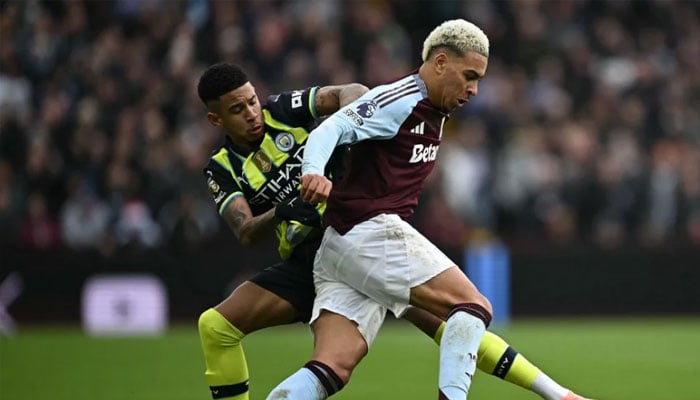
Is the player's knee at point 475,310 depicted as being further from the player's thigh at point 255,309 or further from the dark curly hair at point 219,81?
the dark curly hair at point 219,81

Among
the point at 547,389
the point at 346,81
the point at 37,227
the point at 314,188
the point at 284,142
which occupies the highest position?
the point at 346,81

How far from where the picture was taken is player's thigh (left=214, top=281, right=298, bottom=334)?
6.96 m

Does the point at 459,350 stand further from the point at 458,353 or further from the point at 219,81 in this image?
the point at 219,81

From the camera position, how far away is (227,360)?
7.01 m

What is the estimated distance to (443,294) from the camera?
20.5 ft

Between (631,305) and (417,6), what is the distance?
539 centimetres

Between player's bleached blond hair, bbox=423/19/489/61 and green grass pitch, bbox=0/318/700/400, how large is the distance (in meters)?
3.36

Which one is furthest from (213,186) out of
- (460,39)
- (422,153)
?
(460,39)

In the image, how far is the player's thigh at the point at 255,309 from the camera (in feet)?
22.8

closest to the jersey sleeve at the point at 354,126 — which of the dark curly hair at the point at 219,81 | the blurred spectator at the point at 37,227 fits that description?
the dark curly hair at the point at 219,81

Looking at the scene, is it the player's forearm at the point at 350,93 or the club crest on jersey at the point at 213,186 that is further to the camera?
the club crest on jersey at the point at 213,186

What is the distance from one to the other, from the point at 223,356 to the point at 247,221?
2.76 feet

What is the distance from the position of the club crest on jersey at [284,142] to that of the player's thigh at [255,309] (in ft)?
2.54

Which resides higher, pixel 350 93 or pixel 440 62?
pixel 440 62
